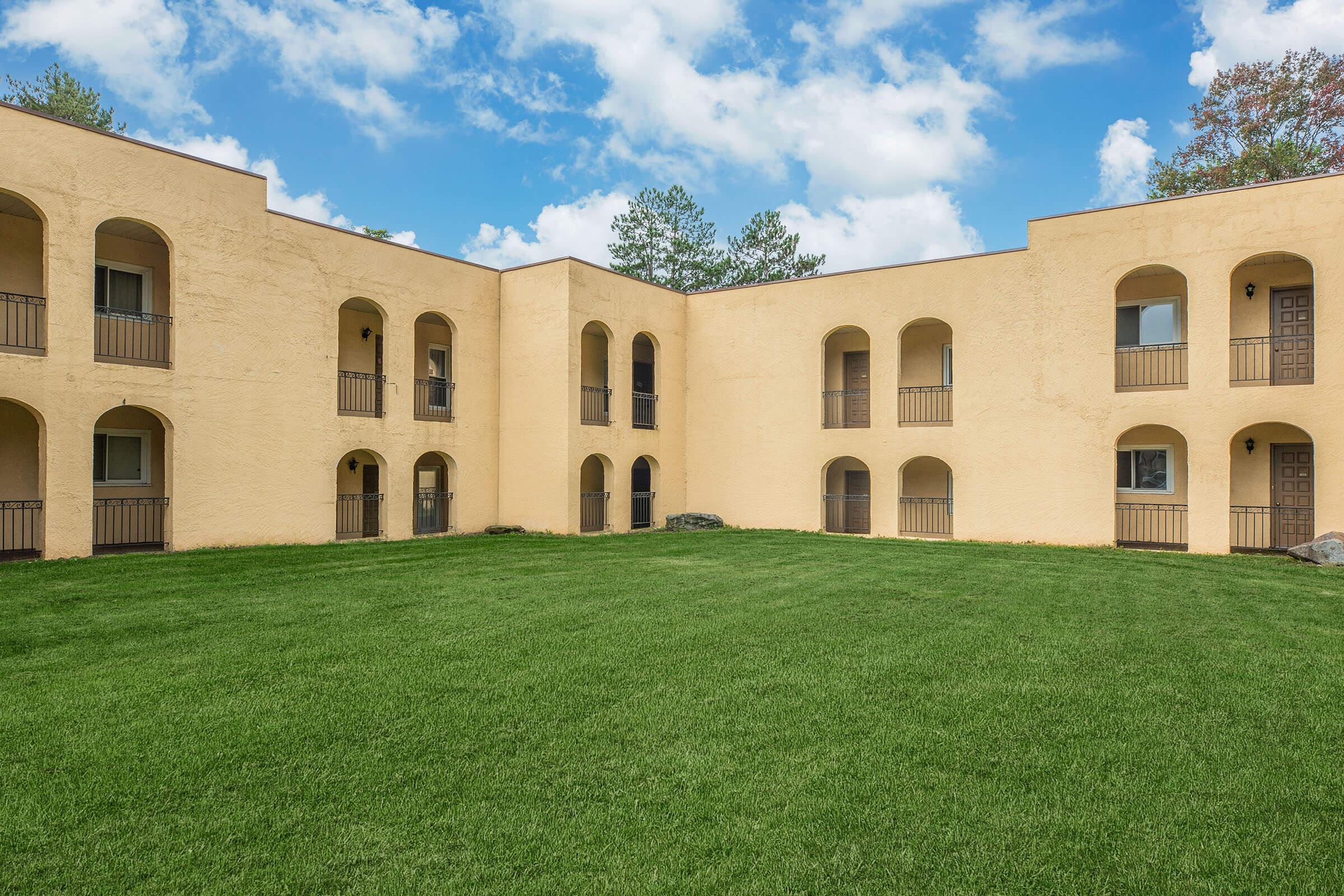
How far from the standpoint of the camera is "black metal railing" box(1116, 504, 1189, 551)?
1459cm

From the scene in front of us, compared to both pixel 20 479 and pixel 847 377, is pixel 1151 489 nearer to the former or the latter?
pixel 847 377

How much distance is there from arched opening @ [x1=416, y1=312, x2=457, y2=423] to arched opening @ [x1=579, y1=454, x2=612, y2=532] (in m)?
3.49

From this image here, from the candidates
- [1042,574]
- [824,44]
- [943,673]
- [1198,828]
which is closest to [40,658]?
[943,673]

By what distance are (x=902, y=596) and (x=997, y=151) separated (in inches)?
992

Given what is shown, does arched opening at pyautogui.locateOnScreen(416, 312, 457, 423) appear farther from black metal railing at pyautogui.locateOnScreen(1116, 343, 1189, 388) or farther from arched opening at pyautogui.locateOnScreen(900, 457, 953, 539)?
black metal railing at pyautogui.locateOnScreen(1116, 343, 1189, 388)

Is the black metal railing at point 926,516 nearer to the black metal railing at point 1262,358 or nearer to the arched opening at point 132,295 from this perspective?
the black metal railing at point 1262,358

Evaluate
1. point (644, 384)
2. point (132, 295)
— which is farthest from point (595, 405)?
point (132, 295)

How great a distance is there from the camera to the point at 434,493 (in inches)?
680

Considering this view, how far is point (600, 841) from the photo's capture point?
3.10m

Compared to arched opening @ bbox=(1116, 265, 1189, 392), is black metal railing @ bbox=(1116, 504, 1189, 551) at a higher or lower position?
lower

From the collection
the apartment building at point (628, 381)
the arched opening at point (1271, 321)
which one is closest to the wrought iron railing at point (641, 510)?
the apartment building at point (628, 381)

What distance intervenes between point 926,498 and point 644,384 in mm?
Answer: 8381

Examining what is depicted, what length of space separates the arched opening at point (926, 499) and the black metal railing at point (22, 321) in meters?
16.3

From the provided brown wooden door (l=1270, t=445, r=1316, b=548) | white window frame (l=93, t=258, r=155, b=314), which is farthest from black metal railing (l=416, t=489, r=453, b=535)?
brown wooden door (l=1270, t=445, r=1316, b=548)
